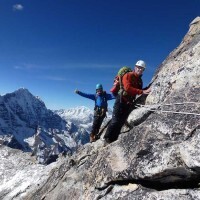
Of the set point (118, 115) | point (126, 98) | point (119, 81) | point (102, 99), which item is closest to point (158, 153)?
point (126, 98)

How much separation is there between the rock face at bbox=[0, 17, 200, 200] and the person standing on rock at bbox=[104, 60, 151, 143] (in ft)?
3.29

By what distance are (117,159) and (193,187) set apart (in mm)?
4219

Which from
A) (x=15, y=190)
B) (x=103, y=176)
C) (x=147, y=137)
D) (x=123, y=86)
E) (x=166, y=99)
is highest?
(x=123, y=86)

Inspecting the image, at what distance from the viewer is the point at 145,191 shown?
13.1 metres

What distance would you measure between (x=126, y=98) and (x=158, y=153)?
5.29 meters

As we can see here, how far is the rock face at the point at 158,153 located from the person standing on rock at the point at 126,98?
1002 mm

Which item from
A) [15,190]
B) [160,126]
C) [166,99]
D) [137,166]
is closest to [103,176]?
[137,166]

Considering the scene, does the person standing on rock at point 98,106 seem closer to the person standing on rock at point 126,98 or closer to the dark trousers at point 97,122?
the dark trousers at point 97,122

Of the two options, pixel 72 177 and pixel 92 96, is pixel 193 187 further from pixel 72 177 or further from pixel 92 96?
pixel 92 96

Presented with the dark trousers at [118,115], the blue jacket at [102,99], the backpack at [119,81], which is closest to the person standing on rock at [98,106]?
the blue jacket at [102,99]

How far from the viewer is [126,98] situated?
17812 millimetres

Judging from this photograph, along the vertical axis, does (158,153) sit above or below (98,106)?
below

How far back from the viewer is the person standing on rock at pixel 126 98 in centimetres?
1709

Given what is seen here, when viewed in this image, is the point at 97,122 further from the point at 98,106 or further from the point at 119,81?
the point at 119,81
